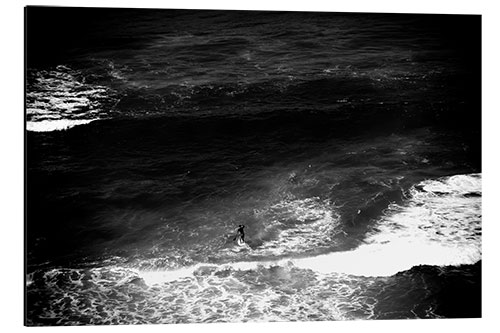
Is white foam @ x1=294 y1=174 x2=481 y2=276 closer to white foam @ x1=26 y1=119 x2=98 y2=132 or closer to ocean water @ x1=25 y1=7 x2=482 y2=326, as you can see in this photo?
ocean water @ x1=25 y1=7 x2=482 y2=326

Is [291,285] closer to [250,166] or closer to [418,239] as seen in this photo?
[250,166]

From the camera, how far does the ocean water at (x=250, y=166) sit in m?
8.99

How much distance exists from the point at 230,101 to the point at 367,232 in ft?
8.74

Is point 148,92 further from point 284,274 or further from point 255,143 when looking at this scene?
point 284,274

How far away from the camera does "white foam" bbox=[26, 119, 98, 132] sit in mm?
8977

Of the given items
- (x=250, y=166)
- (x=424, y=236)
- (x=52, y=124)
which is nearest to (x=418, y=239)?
(x=424, y=236)

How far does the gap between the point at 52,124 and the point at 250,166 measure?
272cm

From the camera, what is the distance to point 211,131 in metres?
9.82

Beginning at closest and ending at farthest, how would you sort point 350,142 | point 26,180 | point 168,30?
point 26,180 → point 168,30 → point 350,142

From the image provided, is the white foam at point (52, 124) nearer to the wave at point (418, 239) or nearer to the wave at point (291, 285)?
the wave at point (291, 285)

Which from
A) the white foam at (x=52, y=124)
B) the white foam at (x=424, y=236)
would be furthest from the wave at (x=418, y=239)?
the white foam at (x=52, y=124)

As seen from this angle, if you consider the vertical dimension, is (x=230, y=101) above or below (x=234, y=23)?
below

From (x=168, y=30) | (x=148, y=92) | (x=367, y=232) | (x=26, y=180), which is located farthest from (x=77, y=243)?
(x=367, y=232)

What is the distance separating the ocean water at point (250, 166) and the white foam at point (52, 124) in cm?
2
